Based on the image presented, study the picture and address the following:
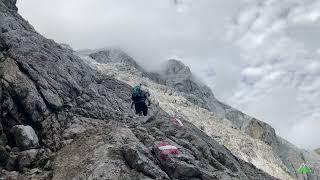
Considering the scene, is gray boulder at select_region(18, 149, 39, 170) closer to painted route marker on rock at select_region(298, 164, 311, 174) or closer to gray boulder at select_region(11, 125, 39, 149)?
gray boulder at select_region(11, 125, 39, 149)

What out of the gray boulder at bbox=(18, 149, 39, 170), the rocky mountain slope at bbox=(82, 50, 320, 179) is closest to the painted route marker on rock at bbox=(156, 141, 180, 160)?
the gray boulder at bbox=(18, 149, 39, 170)

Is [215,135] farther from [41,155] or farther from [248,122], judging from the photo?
[41,155]

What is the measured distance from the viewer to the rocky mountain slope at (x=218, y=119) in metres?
103

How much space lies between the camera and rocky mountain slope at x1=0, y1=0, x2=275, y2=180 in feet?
→ 89.4

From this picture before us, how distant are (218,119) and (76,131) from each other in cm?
8598

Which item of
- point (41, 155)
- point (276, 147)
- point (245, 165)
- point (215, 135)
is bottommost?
point (41, 155)

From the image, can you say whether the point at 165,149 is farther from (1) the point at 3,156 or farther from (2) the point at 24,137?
(1) the point at 3,156

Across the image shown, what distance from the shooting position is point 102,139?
29.9 metres

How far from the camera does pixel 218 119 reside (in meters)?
115

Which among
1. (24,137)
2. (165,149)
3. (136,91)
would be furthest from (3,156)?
(136,91)

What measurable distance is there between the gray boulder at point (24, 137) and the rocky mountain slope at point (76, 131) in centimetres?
6

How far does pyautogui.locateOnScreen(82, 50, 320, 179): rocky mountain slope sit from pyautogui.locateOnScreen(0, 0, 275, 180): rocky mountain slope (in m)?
56.7

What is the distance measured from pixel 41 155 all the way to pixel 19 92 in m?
5.50

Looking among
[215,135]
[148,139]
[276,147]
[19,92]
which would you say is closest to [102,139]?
[148,139]
